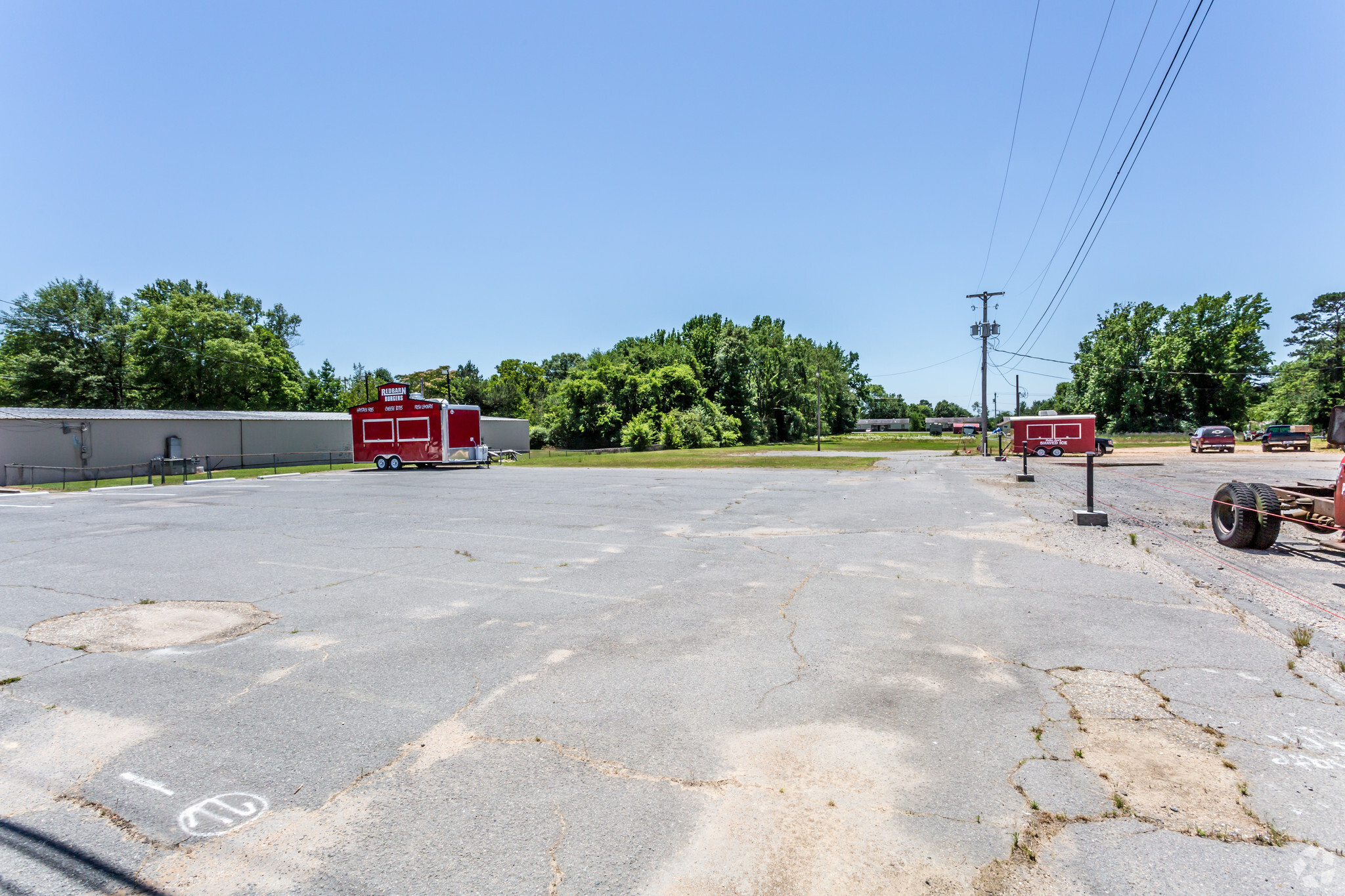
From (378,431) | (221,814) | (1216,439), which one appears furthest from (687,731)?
(1216,439)

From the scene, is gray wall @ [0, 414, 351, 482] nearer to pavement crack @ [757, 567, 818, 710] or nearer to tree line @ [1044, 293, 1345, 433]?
pavement crack @ [757, 567, 818, 710]

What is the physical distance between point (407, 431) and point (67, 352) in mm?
41639

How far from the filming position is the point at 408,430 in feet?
107

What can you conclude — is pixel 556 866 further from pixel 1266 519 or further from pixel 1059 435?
pixel 1059 435

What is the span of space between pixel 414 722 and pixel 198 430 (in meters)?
42.7

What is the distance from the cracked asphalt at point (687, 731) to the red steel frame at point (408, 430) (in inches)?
912

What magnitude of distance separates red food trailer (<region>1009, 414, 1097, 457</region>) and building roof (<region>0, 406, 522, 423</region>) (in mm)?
49986

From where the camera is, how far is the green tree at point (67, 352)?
51.4 meters

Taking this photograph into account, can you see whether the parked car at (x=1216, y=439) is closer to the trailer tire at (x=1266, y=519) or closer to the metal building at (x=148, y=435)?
the trailer tire at (x=1266, y=519)

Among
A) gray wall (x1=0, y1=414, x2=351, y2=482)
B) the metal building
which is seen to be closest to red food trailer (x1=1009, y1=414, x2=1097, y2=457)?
the metal building

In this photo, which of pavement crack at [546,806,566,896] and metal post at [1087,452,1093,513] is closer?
pavement crack at [546,806,566,896]

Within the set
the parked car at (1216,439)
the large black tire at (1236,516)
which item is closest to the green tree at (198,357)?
the large black tire at (1236,516)

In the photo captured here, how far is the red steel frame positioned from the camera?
32.5m

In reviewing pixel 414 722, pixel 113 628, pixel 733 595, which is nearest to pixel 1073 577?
pixel 733 595
